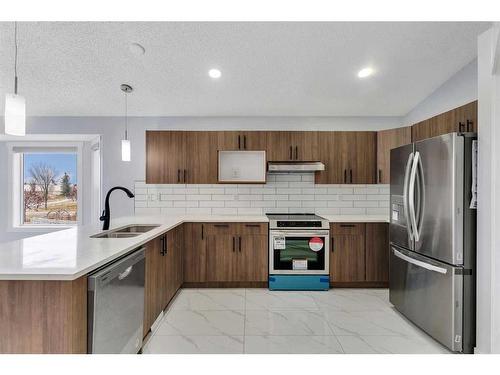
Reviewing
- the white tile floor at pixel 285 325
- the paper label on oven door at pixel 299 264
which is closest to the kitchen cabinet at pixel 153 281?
the white tile floor at pixel 285 325

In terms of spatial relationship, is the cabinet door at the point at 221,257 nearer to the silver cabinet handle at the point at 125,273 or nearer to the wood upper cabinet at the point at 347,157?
the wood upper cabinet at the point at 347,157

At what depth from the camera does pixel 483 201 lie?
182cm

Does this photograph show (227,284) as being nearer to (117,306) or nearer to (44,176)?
(117,306)

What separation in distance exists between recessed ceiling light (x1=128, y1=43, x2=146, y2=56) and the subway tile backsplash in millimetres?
1869

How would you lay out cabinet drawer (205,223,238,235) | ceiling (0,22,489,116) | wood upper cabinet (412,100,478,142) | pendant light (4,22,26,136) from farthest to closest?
cabinet drawer (205,223,238,235) → ceiling (0,22,489,116) → wood upper cabinet (412,100,478,142) → pendant light (4,22,26,136)

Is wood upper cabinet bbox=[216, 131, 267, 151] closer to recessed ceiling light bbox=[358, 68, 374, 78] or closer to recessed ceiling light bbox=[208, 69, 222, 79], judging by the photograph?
recessed ceiling light bbox=[208, 69, 222, 79]

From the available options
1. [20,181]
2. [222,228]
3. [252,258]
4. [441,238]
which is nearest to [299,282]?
[252,258]

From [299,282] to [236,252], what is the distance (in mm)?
861

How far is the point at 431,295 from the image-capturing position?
2.10 m

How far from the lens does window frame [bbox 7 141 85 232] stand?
13.4ft

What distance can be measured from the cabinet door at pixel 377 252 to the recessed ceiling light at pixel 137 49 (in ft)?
10.5

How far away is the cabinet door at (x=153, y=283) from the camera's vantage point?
2033mm

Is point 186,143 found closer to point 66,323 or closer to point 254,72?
point 254,72

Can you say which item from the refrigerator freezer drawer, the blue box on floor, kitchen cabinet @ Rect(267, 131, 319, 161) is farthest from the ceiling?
the blue box on floor
